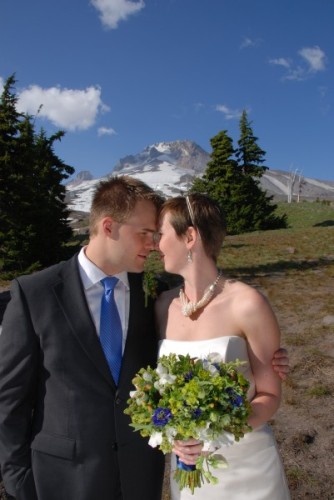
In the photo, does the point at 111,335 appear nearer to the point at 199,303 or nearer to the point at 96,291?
the point at 96,291

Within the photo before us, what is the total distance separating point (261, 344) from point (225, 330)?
283 mm

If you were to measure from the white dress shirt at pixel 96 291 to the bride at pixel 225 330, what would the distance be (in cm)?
43

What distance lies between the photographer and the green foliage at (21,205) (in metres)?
21.1

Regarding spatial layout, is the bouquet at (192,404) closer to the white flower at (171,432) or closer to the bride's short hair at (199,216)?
the white flower at (171,432)

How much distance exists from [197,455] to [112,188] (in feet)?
6.54

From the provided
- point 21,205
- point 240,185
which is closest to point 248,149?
point 240,185

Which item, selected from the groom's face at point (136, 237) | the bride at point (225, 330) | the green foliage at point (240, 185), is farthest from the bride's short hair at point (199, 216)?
the green foliage at point (240, 185)

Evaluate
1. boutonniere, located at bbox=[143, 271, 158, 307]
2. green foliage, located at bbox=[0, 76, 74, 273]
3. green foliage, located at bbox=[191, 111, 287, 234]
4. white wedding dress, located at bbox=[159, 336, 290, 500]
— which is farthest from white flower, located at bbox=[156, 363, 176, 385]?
green foliage, located at bbox=[191, 111, 287, 234]

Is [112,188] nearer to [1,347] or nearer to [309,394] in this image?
[1,347]

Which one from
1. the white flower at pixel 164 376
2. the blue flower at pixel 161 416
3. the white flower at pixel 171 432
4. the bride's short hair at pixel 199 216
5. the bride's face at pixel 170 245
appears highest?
the bride's short hair at pixel 199 216

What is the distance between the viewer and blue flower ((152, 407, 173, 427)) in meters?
2.49

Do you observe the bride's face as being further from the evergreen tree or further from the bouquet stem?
the evergreen tree

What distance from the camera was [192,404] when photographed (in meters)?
2.41

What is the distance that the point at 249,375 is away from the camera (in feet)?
10.3
